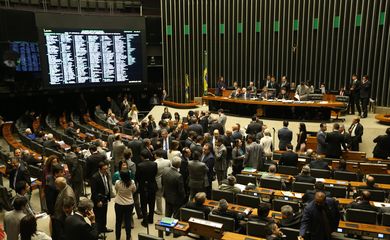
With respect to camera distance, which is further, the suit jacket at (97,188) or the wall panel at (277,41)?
the wall panel at (277,41)

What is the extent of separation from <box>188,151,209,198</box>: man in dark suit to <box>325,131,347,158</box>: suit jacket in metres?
3.74

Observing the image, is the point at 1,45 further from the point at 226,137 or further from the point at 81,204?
the point at 81,204

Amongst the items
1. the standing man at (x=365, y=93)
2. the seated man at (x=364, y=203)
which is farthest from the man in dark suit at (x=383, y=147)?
the standing man at (x=365, y=93)

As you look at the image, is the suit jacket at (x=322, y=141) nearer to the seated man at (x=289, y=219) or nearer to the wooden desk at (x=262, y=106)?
the wooden desk at (x=262, y=106)

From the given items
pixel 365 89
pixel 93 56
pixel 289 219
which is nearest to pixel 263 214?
pixel 289 219

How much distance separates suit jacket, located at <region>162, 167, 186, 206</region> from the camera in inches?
231

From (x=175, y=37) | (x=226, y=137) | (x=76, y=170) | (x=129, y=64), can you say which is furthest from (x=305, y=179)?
(x=175, y=37)

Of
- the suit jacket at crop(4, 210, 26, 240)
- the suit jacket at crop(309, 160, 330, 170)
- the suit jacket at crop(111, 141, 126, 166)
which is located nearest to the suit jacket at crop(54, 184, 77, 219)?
the suit jacket at crop(4, 210, 26, 240)

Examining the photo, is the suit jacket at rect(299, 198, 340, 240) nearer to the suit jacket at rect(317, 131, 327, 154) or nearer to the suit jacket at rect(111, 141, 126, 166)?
the suit jacket at rect(111, 141, 126, 166)

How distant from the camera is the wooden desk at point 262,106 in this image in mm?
12109

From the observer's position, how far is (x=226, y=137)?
27.2 feet

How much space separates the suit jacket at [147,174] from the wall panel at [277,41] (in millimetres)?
10915

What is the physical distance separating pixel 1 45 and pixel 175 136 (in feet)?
26.3

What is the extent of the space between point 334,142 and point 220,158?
9.69 ft
